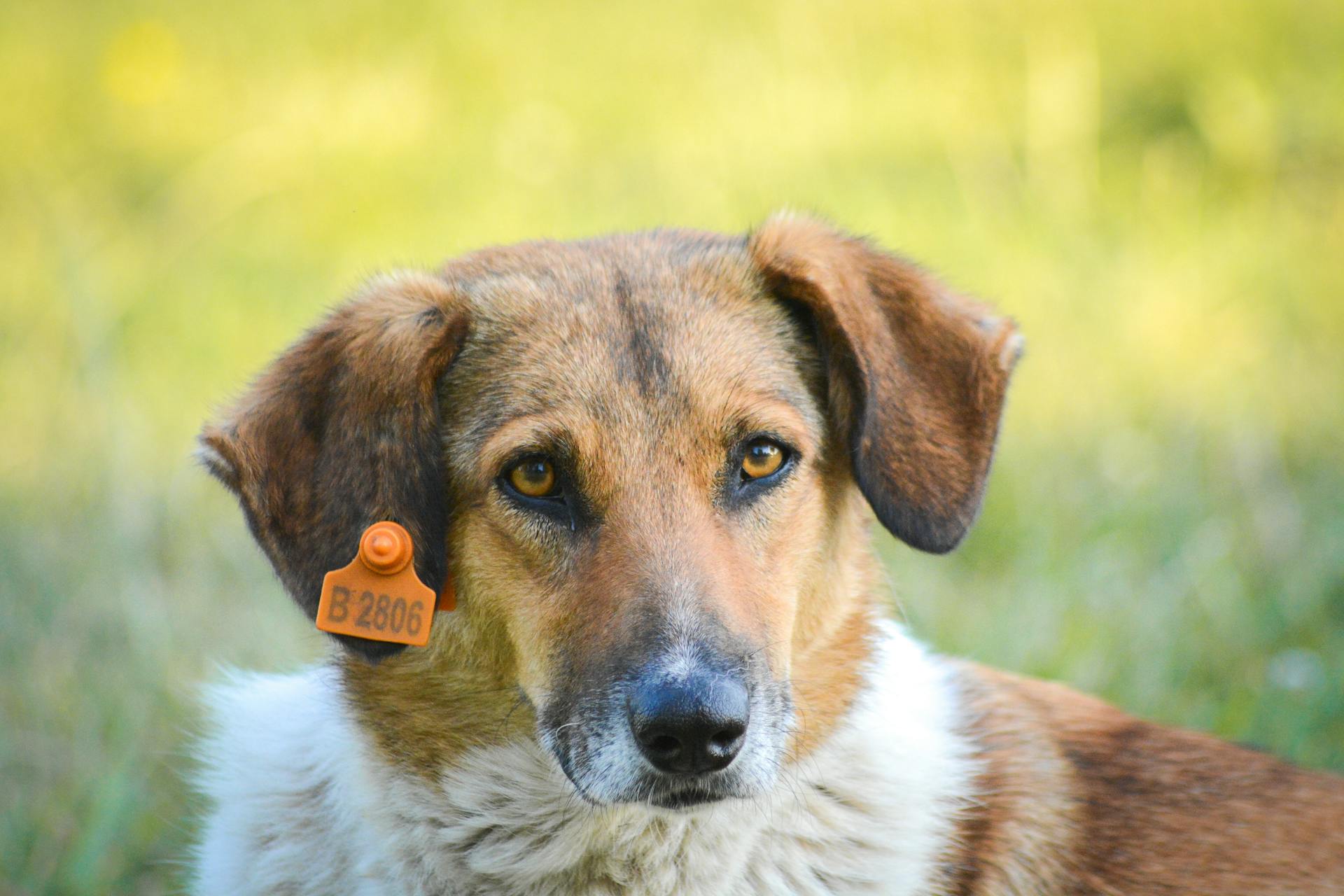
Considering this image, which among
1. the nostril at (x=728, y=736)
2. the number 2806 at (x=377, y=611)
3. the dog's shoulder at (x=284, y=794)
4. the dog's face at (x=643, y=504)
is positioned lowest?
the dog's shoulder at (x=284, y=794)

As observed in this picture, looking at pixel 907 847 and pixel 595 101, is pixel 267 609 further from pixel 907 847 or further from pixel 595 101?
pixel 595 101

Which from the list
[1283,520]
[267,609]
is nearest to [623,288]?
[267,609]

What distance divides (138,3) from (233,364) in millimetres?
6215

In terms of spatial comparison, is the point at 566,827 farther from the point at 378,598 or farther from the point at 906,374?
the point at 906,374

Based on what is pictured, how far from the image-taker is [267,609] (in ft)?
18.4

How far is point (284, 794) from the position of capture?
3533mm

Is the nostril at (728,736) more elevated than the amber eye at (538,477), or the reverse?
the amber eye at (538,477)

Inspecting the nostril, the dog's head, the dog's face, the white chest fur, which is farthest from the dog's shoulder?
the nostril

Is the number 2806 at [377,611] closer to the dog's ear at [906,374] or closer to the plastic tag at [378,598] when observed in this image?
the plastic tag at [378,598]

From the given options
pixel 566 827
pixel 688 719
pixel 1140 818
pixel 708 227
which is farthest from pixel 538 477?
pixel 708 227

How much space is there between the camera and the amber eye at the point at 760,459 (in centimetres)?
325

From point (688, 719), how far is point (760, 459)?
29.8 inches

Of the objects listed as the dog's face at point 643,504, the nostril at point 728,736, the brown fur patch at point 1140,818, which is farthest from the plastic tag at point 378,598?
the brown fur patch at point 1140,818

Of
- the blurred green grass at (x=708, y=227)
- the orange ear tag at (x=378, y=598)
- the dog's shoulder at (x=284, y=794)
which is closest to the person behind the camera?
the orange ear tag at (x=378, y=598)
